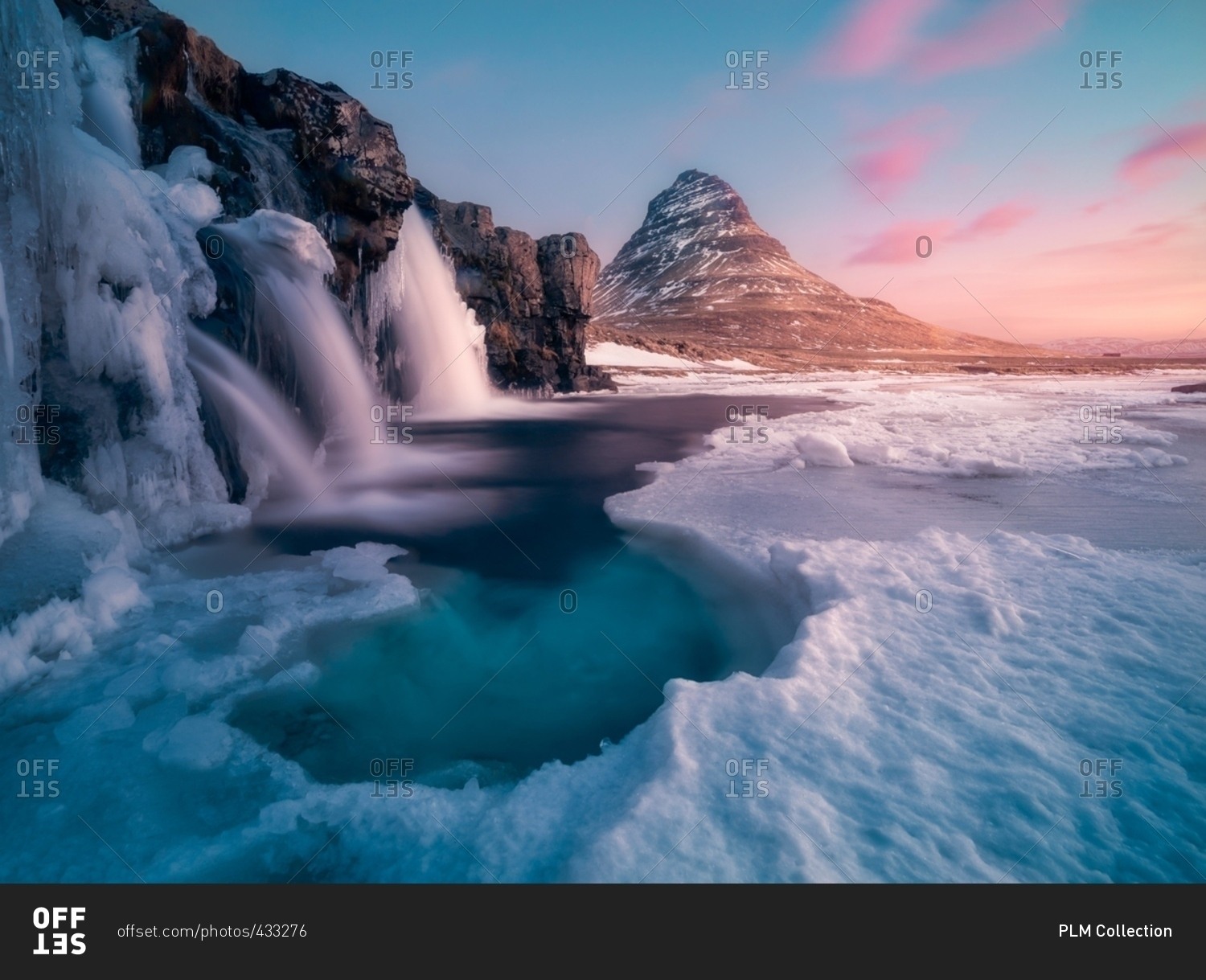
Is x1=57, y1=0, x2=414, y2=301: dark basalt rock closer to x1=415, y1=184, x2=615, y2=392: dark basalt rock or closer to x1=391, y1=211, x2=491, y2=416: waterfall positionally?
x1=391, y1=211, x2=491, y2=416: waterfall

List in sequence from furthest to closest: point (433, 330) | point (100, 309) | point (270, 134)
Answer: point (433, 330)
point (270, 134)
point (100, 309)

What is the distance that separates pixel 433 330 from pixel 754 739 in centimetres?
2611

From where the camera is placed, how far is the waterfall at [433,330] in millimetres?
25422

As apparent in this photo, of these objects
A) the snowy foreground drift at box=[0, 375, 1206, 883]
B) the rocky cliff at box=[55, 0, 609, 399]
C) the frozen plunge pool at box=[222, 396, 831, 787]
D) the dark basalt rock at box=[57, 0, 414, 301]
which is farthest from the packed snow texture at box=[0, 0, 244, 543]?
the dark basalt rock at box=[57, 0, 414, 301]

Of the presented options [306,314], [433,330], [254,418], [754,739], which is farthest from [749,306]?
[754,739]

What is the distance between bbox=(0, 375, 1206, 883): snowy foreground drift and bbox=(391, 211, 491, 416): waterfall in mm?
19526

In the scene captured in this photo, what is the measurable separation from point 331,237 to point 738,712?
1983 cm

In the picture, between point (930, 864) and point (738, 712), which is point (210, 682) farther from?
point (930, 864)

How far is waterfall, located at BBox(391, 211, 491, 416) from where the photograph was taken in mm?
25422

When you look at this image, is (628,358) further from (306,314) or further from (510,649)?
(510,649)

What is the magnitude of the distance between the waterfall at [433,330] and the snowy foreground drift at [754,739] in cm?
1953

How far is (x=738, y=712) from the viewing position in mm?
4297

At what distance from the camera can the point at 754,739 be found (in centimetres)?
402
